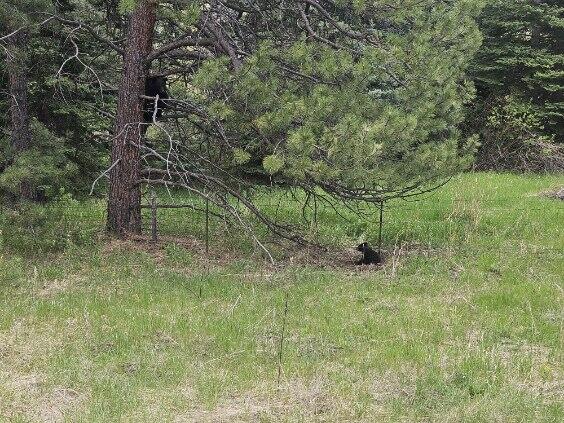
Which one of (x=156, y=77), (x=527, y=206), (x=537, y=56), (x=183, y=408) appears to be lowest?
(x=183, y=408)

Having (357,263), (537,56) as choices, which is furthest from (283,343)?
(537,56)

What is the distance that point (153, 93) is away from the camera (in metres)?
8.11

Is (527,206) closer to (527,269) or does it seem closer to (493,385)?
(527,269)

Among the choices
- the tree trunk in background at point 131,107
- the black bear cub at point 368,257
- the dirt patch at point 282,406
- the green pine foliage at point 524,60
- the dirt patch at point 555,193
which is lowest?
the dirt patch at point 282,406

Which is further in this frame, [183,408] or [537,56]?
[537,56]

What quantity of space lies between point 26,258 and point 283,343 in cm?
402

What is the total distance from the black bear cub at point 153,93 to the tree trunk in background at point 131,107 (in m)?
0.19

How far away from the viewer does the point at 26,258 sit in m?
7.61

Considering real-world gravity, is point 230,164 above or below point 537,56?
below

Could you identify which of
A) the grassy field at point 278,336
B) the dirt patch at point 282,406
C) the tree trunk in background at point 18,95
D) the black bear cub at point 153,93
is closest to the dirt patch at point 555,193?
the grassy field at point 278,336

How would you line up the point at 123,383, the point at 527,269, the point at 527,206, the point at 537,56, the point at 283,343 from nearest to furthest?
the point at 123,383, the point at 283,343, the point at 527,269, the point at 527,206, the point at 537,56

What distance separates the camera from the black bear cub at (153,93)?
8062 mm

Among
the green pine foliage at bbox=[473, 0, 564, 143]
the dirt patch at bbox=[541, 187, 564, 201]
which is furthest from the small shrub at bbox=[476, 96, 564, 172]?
the dirt patch at bbox=[541, 187, 564, 201]

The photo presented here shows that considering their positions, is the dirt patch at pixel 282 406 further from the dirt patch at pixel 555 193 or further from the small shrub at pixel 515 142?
the small shrub at pixel 515 142
